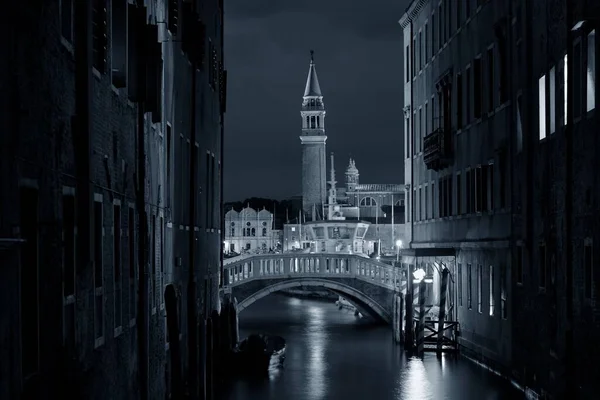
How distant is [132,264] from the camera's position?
14.2 metres

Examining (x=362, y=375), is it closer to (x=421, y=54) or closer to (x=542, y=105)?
(x=542, y=105)

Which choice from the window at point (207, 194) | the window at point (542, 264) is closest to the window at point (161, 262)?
the window at point (542, 264)

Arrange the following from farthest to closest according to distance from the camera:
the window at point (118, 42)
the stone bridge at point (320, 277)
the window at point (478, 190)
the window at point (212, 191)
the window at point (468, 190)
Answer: the stone bridge at point (320, 277)
the window at point (468, 190)
the window at point (478, 190)
the window at point (212, 191)
the window at point (118, 42)

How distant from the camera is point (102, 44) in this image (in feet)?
38.3

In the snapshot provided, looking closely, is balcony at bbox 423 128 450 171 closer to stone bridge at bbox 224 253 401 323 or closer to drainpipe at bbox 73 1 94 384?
stone bridge at bbox 224 253 401 323

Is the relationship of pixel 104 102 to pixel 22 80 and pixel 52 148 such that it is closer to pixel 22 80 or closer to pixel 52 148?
pixel 52 148

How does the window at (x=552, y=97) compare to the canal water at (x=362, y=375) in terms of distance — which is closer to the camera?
the window at (x=552, y=97)

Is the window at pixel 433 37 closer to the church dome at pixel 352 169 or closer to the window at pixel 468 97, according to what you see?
the window at pixel 468 97

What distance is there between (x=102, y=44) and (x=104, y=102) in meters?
0.60

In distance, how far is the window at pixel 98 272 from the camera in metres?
11.5

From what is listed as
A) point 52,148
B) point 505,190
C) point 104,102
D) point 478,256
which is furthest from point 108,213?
point 478,256

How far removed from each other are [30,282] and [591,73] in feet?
33.1

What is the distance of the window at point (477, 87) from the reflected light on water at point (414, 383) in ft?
21.2

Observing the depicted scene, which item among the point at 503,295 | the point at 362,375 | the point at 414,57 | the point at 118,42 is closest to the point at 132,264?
the point at 118,42
